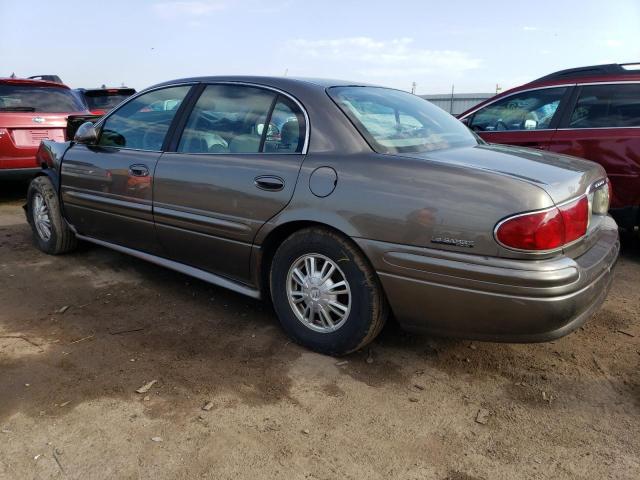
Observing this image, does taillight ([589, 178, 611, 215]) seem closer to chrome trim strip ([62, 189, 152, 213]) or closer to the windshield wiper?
chrome trim strip ([62, 189, 152, 213])

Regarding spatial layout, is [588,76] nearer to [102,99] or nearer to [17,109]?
[17,109]

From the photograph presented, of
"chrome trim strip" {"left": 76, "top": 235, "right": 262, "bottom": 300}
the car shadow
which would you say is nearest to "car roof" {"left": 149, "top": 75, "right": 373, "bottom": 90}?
"chrome trim strip" {"left": 76, "top": 235, "right": 262, "bottom": 300}

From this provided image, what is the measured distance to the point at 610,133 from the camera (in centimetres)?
444

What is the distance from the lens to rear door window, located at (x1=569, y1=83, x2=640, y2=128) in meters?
4.43

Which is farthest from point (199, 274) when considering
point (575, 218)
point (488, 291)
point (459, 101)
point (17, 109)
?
point (459, 101)

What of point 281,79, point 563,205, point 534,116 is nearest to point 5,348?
point 281,79

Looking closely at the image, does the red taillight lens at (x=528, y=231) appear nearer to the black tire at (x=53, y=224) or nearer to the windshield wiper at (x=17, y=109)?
the black tire at (x=53, y=224)

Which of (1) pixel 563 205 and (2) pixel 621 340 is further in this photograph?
(2) pixel 621 340

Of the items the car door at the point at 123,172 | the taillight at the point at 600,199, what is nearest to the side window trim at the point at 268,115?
the car door at the point at 123,172

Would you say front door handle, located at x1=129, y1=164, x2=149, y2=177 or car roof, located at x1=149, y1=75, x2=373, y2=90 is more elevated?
car roof, located at x1=149, y1=75, x2=373, y2=90

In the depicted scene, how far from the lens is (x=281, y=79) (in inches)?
122

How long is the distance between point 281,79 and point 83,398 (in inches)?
80.9

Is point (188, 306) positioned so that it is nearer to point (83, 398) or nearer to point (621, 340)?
point (83, 398)

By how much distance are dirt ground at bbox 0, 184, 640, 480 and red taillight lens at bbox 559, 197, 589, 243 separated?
79cm
